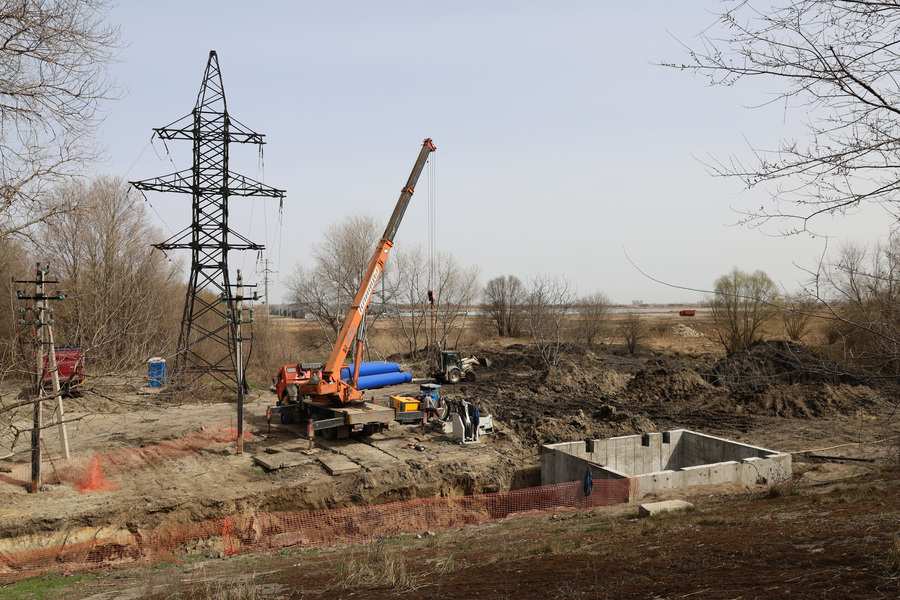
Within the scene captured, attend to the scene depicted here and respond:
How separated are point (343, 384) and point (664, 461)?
10.9 m

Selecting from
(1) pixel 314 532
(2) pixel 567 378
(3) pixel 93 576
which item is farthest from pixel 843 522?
(2) pixel 567 378

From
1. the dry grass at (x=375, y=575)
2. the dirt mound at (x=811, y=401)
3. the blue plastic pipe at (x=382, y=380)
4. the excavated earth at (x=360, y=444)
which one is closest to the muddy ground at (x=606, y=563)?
the dry grass at (x=375, y=575)

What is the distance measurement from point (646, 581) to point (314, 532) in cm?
923

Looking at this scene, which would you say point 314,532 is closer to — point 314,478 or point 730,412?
point 314,478

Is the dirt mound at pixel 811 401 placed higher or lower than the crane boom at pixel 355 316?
lower

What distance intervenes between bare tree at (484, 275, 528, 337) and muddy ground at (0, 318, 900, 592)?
34.4 metres

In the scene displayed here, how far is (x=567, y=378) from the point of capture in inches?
1175

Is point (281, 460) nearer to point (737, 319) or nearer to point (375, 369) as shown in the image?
point (375, 369)

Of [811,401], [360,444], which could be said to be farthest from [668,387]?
[360,444]

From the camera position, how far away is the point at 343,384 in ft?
59.6

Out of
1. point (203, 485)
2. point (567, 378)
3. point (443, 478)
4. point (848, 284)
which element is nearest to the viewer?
point (848, 284)

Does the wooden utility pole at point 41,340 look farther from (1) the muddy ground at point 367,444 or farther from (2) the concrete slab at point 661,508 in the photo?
(2) the concrete slab at point 661,508

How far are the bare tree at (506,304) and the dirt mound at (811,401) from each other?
3827 cm

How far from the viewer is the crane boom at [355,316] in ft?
58.6
